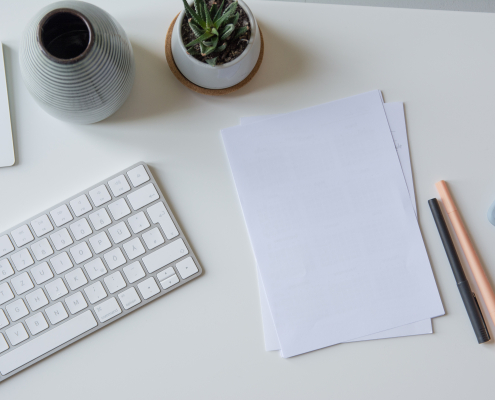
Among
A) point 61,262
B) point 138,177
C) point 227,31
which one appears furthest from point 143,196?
point 227,31

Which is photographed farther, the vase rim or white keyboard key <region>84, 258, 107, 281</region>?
white keyboard key <region>84, 258, 107, 281</region>

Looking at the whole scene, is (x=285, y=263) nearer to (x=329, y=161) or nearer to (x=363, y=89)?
(x=329, y=161)

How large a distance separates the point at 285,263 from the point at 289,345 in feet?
0.36

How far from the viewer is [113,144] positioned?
0.58m

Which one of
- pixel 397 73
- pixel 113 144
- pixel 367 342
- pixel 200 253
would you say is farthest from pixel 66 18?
pixel 367 342

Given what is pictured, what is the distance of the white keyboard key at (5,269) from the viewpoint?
538mm

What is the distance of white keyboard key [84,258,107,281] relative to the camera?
21.5 inches

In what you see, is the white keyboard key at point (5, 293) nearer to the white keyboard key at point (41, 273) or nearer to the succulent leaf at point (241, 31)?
the white keyboard key at point (41, 273)

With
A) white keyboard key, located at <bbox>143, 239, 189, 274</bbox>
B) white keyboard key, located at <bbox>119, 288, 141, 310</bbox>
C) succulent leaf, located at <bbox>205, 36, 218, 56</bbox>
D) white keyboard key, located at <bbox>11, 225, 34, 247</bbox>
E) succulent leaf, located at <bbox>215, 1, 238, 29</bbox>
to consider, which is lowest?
white keyboard key, located at <bbox>119, 288, 141, 310</bbox>

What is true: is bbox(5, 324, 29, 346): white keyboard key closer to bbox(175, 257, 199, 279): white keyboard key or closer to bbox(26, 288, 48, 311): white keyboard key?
bbox(26, 288, 48, 311): white keyboard key

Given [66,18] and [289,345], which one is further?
[289,345]

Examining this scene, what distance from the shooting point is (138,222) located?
555 millimetres

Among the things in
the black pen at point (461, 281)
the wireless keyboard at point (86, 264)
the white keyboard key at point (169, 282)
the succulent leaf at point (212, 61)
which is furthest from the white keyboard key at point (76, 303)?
the black pen at point (461, 281)

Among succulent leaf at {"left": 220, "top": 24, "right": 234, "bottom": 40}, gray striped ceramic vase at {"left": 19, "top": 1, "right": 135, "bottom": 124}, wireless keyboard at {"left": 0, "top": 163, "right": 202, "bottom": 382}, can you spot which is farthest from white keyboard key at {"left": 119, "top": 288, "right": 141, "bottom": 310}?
succulent leaf at {"left": 220, "top": 24, "right": 234, "bottom": 40}
